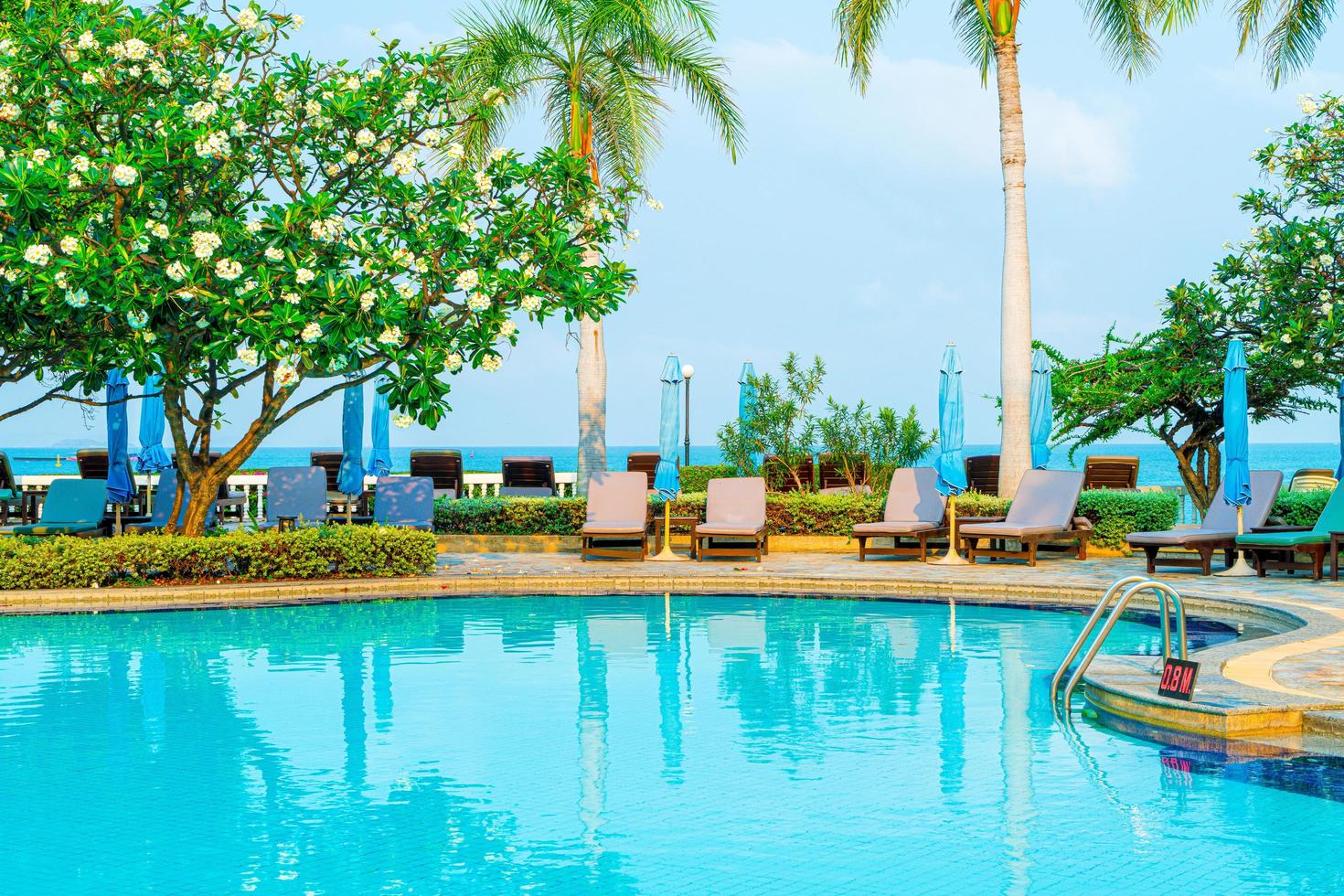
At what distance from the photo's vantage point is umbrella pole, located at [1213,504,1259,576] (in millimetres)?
13031

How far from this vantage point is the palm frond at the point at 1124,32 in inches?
688

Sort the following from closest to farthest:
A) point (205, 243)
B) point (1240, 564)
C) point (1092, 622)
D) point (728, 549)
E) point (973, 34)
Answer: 1. point (1092, 622)
2. point (205, 243)
3. point (1240, 564)
4. point (728, 549)
5. point (973, 34)

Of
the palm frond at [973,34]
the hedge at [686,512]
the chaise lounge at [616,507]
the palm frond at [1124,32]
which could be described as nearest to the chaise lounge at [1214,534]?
the hedge at [686,512]

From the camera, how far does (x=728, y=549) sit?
15.3 meters

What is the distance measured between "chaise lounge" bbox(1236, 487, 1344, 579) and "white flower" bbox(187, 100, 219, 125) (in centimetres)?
1043

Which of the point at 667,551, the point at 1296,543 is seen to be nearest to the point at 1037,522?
the point at 1296,543

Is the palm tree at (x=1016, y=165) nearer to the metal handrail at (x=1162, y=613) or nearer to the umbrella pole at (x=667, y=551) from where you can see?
the umbrella pole at (x=667, y=551)

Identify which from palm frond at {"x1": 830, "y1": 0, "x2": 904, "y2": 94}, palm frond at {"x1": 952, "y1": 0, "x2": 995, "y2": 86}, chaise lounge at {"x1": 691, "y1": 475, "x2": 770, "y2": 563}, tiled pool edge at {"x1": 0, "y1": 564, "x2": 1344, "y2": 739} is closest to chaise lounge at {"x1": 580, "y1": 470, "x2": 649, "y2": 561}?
chaise lounge at {"x1": 691, "y1": 475, "x2": 770, "y2": 563}

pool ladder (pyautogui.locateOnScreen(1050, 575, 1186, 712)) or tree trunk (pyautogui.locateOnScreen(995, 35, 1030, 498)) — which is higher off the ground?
tree trunk (pyautogui.locateOnScreen(995, 35, 1030, 498))

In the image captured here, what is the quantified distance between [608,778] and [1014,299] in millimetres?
11993

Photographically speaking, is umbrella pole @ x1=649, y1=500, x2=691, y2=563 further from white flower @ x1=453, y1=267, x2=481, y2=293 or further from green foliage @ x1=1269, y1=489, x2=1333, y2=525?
green foliage @ x1=1269, y1=489, x2=1333, y2=525

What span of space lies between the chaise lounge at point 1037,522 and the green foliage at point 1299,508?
2.27 metres

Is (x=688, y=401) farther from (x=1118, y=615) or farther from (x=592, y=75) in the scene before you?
(x=1118, y=615)

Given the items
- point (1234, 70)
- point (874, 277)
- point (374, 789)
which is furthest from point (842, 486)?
point (874, 277)
